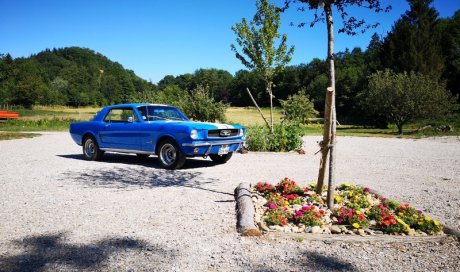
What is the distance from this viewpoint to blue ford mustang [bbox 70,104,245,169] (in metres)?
7.87

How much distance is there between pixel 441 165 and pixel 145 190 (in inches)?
313

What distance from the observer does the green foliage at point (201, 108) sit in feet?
72.5

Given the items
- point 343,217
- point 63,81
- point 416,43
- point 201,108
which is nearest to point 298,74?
point 416,43

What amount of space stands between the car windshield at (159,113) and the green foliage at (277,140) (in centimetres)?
341

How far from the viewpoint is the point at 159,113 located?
9.06m

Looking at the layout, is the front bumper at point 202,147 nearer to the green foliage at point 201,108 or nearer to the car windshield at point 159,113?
the car windshield at point 159,113

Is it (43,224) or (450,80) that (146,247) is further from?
(450,80)

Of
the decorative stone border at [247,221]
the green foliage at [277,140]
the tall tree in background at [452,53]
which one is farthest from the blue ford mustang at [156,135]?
the tall tree in background at [452,53]

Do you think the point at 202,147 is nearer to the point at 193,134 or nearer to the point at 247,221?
the point at 193,134

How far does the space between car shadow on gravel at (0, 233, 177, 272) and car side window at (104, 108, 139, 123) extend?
5.29 m

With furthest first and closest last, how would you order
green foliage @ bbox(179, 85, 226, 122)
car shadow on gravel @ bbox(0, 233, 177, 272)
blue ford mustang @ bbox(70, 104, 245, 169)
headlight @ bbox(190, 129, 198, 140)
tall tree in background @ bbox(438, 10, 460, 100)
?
tall tree in background @ bbox(438, 10, 460, 100) → green foliage @ bbox(179, 85, 226, 122) → blue ford mustang @ bbox(70, 104, 245, 169) → headlight @ bbox(190, 129, 198, 140) → car shadow on gravel @ bbox(0, 233, 177, 272)

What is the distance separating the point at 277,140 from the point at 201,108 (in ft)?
36.0

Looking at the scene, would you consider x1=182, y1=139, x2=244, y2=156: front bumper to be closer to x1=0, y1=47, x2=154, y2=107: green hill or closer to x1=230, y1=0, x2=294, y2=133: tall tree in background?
x1=230, y1=0, x2=294, y2=133: tall tree in background

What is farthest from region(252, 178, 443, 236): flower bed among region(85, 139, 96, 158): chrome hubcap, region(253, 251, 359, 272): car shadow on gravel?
region(85, 139, 96, 158): chrome hubcap
